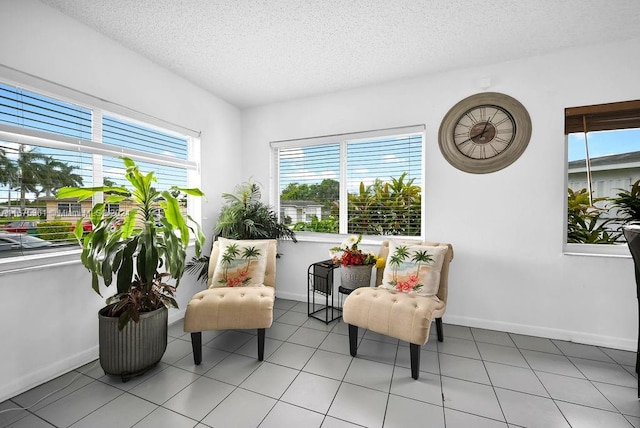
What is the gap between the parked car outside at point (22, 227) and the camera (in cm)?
182

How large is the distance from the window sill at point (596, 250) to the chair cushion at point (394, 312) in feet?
4.70

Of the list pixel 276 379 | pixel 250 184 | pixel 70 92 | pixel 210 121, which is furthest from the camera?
pixel 250 184

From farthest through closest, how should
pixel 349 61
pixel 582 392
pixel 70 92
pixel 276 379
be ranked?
pixel 349 61, pixel 70 92, pixel 276 379, pixel 582 392

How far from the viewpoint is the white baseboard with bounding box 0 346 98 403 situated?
174cm

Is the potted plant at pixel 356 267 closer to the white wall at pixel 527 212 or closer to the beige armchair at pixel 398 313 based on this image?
the beige armchair at pixel 398 313

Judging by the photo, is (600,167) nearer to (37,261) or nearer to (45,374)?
(37,261)

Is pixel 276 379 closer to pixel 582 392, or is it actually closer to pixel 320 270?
pixel 320 270

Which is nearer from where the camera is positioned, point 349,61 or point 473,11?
point 473,11

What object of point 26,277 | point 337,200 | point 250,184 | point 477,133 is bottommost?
point 26,277

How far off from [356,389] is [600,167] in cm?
297

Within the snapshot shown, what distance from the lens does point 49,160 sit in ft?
6.59

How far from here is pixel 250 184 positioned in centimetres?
370

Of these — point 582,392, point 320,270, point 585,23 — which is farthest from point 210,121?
point 582,392

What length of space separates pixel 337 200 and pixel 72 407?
9.36ft
